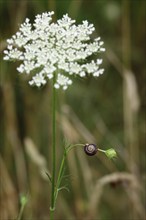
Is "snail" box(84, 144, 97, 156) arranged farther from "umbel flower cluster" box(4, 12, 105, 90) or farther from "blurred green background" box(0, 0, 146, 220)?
"blurred green background" box(0, 0, 146, 220)

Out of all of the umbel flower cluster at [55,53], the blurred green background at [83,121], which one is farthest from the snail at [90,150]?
the blurred green background at [83,121]

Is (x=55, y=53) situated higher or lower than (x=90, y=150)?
higher

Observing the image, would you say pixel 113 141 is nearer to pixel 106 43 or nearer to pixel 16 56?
pixel 106 43

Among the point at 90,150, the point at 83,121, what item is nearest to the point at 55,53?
the point at 90,150

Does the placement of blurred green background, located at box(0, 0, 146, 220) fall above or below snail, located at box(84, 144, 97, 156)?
above

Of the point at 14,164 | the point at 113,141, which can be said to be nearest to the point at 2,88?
the point at 14,164

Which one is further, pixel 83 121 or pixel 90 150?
pixel 83 121

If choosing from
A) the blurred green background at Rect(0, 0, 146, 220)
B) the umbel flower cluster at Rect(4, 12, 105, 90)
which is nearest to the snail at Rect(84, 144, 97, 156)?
the umbel flower cluster at Rect(4, 12, 105, 90)

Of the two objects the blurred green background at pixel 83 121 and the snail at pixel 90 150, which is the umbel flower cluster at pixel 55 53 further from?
the blurred green background at pixel 83 121

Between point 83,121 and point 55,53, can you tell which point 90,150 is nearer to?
point 55,53
